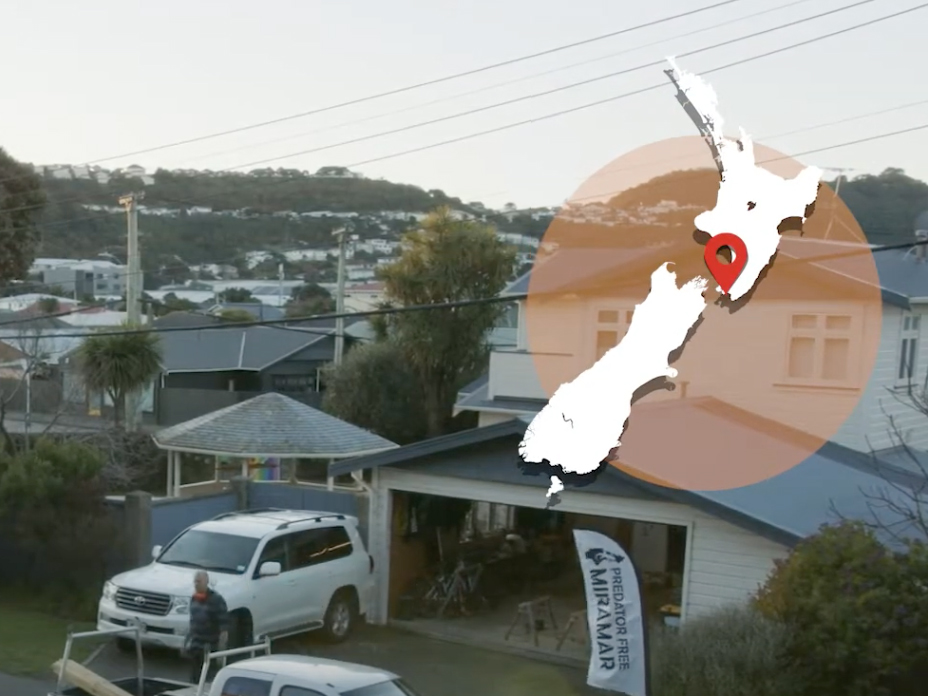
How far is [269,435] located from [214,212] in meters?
37.9

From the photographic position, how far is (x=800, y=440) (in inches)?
664

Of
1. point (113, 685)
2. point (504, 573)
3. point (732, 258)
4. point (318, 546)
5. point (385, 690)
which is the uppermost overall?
point (732, 258)

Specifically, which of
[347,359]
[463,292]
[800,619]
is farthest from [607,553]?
[347,359]

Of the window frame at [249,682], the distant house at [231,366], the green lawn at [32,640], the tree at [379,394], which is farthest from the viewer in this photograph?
the distant house at [231,366]

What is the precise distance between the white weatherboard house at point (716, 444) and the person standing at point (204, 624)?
14.1ft

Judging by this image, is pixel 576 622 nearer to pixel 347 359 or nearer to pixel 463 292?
pixel 463 292

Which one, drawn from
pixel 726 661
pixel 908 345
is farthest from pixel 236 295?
pixel 726 661

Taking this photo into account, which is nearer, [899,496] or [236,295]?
[899,496]

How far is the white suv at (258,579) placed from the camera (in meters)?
13.8

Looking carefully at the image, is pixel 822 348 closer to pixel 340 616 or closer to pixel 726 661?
pixel 726 661

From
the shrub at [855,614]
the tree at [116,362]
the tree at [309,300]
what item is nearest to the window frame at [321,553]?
the shrub at [855,614]

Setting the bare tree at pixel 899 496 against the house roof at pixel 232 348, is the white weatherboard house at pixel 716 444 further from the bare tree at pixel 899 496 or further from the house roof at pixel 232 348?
the house roof at pixel 232 348

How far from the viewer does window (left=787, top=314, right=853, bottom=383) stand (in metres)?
17.6
